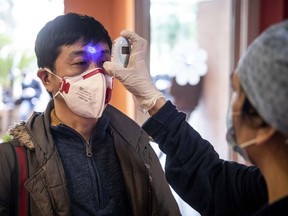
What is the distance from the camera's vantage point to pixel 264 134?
91 cm

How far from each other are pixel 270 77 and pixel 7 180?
31.5 inches

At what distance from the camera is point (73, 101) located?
53.3 inches

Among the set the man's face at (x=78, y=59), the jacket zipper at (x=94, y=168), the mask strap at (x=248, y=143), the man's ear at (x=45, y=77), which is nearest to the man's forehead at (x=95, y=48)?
the man's face at (x=78, y=59)

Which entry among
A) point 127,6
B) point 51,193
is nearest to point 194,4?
point 127,6

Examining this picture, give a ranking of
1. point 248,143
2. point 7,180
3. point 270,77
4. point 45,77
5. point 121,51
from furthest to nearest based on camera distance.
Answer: point 45,77 → point 121,51 → point 7,180 → point 248,143 → point 270,77

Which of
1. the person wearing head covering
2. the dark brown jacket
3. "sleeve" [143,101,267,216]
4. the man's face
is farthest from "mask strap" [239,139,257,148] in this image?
the man's face

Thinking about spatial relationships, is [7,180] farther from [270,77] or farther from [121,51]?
[270,77]

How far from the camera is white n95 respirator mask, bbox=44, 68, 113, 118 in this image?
1.35 metres

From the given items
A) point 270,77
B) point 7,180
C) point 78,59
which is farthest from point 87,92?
point 270,77

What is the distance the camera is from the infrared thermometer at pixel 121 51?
4.26 ft

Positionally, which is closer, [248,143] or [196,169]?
[248,143]

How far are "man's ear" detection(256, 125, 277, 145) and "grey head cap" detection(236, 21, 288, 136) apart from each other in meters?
0.03

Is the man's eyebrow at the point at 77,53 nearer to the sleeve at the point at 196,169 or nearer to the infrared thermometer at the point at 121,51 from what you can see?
the infrared thermometer at the point at 121,51

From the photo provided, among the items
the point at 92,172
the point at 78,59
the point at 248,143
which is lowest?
the point at 92,172
